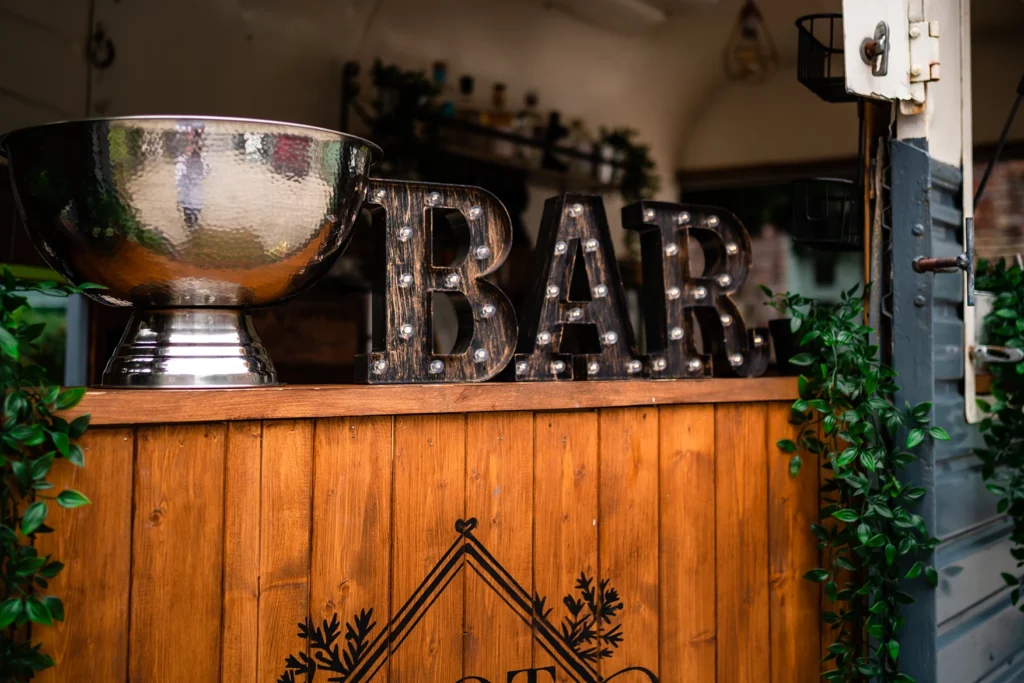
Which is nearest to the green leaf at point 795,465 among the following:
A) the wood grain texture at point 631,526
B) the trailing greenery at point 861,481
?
the trailing greenery at point 861,481

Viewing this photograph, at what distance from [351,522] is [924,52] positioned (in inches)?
53.9

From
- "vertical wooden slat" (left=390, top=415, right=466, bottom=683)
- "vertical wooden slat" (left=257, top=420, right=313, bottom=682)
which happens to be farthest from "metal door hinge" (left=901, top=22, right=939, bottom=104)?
"vertical wooden slat" (left=257, top=420, right=313, bottom=682)

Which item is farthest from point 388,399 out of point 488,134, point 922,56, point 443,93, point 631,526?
point 443,93

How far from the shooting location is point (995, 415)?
6.27 feet

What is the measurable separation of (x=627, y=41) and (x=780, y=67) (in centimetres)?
78

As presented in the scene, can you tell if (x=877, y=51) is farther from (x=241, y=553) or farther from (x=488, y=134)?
(x=488, y=134)

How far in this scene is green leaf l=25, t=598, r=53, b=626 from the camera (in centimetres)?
89

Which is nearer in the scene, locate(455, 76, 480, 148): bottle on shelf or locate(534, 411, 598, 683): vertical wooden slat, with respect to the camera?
locate(534, 411, 598, 683): vertical wooden slat

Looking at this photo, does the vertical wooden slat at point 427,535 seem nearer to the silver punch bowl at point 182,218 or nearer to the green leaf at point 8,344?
the silver punch bowl at point 182,218

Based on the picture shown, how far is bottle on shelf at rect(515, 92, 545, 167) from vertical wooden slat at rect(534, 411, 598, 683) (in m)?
2.64

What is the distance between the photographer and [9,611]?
87cm

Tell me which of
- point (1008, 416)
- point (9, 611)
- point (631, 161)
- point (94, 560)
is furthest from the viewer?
point (631, 161)

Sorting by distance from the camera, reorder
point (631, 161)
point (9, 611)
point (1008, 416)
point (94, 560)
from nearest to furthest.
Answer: point (9, 611), point (94, 560), point (1008, 416), point (631, 161)

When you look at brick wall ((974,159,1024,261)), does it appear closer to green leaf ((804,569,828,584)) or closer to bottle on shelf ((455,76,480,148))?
bottle on shelf ((455,76,480,148))
